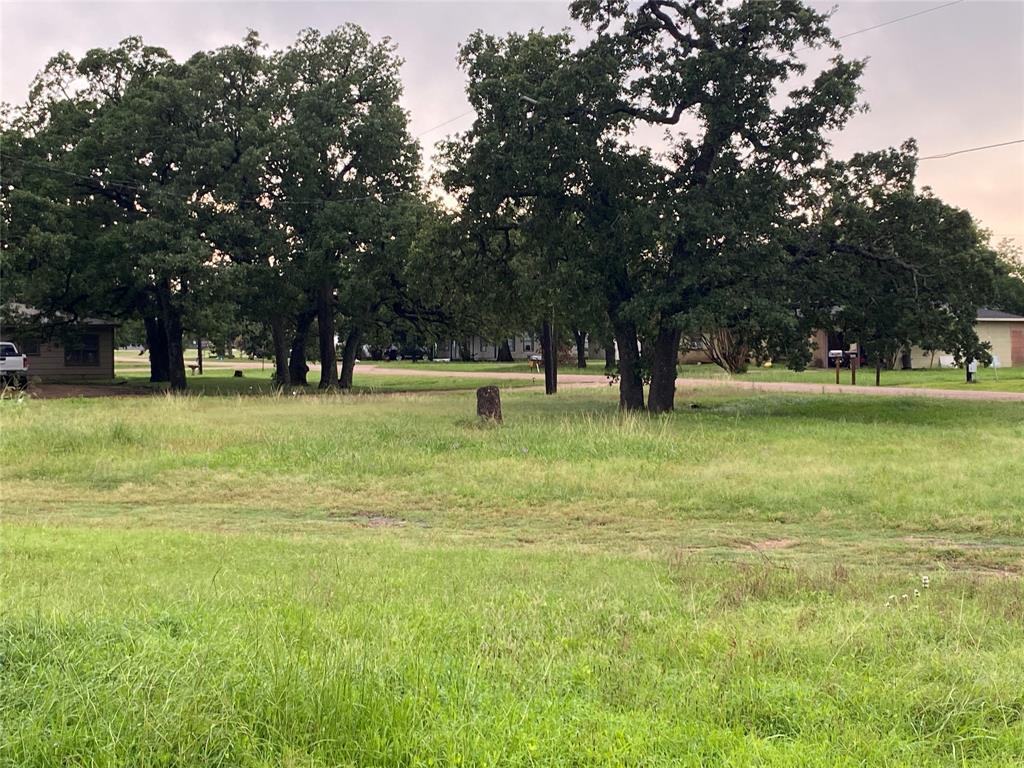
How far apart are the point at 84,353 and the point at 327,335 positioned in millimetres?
16360

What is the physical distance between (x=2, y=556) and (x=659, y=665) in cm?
555

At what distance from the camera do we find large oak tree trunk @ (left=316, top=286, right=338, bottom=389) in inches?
1410

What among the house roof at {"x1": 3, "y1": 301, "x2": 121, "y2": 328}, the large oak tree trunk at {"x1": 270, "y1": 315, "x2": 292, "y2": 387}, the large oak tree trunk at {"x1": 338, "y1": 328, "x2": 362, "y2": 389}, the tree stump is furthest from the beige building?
the house roof at {"x1": 3, "y1": 301, "x2": 121, "y2": 328}

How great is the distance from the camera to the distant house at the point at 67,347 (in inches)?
1455

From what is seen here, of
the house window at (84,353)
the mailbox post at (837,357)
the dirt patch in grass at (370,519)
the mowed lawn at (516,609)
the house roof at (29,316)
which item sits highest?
the house roof at (29,316)

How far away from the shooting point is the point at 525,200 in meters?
22.5

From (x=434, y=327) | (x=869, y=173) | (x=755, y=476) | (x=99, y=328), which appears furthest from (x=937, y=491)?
(x=99, y=328)

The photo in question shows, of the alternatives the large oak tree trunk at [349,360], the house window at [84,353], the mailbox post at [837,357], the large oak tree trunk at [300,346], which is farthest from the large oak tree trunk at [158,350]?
the mailbox post at [837,357]

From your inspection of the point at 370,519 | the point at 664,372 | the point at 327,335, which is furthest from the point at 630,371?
the point at 327,335

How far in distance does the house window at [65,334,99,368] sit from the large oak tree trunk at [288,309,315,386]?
11.3 meters

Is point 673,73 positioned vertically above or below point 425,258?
above

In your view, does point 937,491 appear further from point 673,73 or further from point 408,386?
point 408,386

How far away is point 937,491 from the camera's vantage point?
384 inches

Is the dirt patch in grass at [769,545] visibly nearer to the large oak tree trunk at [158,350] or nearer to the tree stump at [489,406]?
the tree stump at [489,406]
